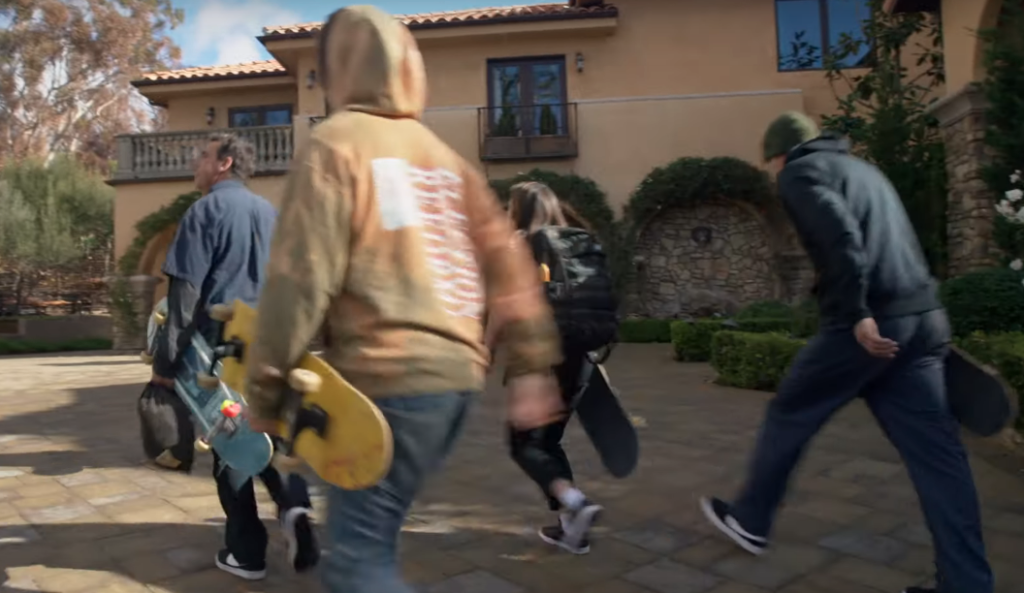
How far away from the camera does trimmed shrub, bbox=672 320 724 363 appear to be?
9.85m

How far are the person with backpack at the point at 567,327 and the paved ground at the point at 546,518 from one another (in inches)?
6.9

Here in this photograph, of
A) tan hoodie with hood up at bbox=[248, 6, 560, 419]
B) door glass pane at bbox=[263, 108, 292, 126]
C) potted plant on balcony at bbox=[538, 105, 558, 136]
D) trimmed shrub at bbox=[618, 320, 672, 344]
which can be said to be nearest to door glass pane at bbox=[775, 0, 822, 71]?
potted plant on balcony at bbox=[538, 105, 558, 136]

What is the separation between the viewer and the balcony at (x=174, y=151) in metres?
15.8

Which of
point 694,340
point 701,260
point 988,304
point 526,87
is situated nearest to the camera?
point 988,304

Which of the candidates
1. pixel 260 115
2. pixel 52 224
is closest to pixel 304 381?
pixel 260 115

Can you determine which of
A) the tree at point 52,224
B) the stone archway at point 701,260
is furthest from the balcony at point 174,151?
the stone archway at point 701,260

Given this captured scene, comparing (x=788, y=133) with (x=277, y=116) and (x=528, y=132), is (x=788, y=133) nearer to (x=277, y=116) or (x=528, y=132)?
(x=528, y=132)

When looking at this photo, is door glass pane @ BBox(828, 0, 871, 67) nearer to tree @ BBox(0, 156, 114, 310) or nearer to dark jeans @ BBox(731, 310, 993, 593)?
dark jeans @ BBox(731, 310, 993, 593)

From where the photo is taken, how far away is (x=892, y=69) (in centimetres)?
1039

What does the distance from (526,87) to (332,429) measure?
14.8 m

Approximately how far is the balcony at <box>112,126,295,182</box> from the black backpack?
13875 mm

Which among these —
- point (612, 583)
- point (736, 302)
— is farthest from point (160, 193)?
point (612, 583)

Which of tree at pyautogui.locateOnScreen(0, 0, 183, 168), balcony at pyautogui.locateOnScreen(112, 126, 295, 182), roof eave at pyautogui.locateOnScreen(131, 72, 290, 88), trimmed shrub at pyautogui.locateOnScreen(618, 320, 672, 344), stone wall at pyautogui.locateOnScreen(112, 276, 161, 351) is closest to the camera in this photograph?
trimmed shrub at pyautogui.locateOnScreen(618, 320, 672, 344)

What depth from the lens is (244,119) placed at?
1802cm
